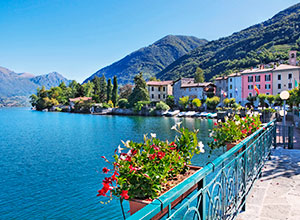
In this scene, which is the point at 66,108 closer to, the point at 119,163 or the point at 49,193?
the point at 49,193

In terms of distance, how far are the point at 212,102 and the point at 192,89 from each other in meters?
9.01

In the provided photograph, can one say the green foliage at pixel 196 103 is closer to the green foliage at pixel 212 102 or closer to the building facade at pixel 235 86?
the green foliage at pixel 212 102

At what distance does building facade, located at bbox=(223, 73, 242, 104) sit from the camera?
55656 mm

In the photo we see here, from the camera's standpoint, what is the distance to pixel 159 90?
68062mm

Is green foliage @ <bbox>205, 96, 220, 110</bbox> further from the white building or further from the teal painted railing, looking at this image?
the teal painted railing

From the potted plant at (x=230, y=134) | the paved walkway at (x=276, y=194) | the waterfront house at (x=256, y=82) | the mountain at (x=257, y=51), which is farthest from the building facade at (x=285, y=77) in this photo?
the paved walkway at (x=276, y=194)

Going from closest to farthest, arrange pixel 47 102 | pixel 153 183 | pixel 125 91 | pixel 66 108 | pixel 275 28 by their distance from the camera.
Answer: pixel 153 183 → pixel 125 91 → pixel 66 108 → pixel 47 102 → pixel 275 28

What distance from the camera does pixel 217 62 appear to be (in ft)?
418

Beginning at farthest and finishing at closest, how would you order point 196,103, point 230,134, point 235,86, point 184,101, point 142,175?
point 184,101, point 196,103, point 235,86, point 230,134, point 142,175

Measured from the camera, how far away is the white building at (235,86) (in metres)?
55.7

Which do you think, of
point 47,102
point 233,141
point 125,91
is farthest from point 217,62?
point 233,141

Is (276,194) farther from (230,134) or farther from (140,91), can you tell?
(140,91)

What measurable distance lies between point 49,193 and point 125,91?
69.9 meters

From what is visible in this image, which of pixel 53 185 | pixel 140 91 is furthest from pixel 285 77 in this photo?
pixel 53 185
